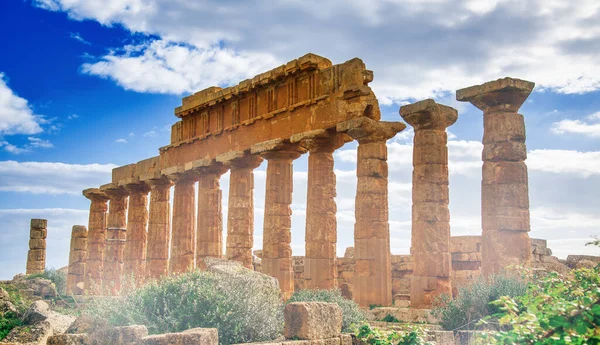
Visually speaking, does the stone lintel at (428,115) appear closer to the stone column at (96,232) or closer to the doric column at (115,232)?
the doric column at (115,232)

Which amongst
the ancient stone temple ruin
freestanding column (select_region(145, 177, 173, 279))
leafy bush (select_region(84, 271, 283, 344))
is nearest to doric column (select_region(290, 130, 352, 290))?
Answer: the ancient stone temple ruin

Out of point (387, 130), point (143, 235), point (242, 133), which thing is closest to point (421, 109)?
point (387, 130)

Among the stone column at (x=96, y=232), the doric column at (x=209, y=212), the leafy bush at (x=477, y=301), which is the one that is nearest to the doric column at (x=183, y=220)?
the doric column at (x=209, y=212)

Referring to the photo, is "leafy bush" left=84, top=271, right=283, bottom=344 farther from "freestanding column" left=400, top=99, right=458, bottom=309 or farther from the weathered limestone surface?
"freestanding column" left=400, top=99, right=458, bottom=309

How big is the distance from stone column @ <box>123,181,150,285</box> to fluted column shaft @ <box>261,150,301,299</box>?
12.1 metres

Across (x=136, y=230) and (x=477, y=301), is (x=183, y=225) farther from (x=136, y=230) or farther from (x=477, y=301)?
(x=477, y=301)

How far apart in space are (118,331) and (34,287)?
18.2 metres

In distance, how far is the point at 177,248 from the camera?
95.3ft

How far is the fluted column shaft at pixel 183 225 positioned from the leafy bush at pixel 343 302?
1193 centimetres

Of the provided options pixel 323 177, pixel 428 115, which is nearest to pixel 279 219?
pixel 323 177

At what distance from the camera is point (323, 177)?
21.7 meters

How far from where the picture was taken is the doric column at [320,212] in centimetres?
2134

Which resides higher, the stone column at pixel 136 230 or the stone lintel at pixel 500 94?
the stone lintel at pixel 500 94

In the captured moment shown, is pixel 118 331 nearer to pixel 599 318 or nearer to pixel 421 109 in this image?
pixel 599 318
